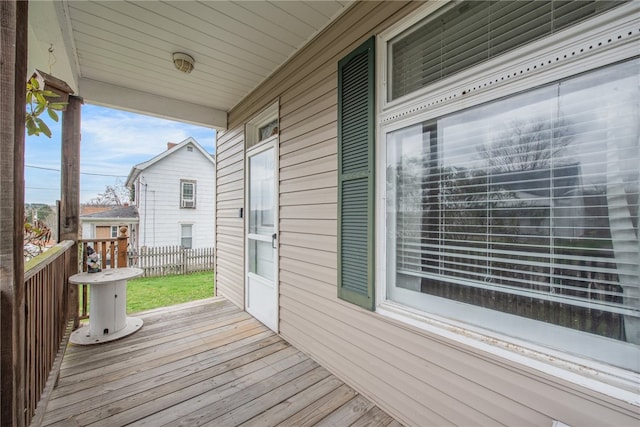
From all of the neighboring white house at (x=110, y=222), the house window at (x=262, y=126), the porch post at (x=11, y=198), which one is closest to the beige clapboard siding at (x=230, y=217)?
the house window at (x=262, y=126)

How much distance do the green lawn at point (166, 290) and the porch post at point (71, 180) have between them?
1.54m

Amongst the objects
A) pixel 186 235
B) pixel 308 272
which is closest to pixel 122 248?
pixel 308 272

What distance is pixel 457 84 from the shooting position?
1395mm

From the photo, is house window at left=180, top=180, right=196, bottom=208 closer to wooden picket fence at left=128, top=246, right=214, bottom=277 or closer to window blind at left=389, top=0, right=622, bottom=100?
wooden picket fence at left=128, top=246, right=214, bottom=277

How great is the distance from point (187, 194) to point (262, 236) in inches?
304

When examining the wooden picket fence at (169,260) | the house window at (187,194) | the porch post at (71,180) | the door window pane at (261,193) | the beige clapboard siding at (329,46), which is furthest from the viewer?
Result: the house window at (187,194)

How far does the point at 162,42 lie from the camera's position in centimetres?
239

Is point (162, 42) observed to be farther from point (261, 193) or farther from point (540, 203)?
point (540, 203)

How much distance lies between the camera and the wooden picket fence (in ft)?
22.1

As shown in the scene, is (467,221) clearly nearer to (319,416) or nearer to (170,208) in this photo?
(319,416)

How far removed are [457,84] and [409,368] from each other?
1664mm

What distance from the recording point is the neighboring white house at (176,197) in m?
8.79

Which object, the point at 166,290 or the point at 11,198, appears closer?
the point at 11,198

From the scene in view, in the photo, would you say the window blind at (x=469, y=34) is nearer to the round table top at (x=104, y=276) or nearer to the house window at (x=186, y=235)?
the round table top at (x=104, y=276)
